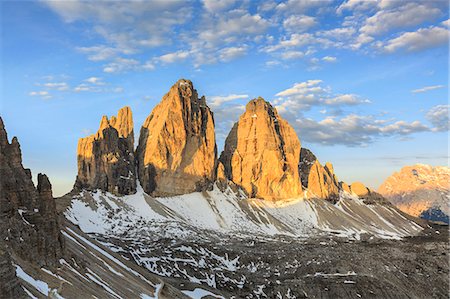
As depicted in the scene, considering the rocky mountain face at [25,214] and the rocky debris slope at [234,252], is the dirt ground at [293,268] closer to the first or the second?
the rocky debris slope at [234,252]

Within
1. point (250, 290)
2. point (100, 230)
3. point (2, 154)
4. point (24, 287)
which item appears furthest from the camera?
point (100, 230)

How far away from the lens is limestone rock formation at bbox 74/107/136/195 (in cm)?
16962

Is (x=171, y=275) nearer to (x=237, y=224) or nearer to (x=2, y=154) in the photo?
(x=2, y=154)

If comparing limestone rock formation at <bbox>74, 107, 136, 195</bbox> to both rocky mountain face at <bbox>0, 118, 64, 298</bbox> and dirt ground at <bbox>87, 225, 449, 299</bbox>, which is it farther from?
rocky mountain face at <bbox>0, 118, 64, 298</bbox>

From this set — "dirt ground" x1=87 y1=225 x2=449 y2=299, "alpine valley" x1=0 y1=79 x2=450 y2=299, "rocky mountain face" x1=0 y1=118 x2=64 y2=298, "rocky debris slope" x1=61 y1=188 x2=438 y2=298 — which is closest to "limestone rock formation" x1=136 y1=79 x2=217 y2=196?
"alpine valley" x1=0 y1=79 x2=450 y2=299

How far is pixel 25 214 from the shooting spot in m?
51.5

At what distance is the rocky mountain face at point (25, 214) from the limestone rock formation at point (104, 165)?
113 m

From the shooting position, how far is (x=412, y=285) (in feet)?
347

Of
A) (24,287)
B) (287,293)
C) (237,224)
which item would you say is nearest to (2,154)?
(24,287)

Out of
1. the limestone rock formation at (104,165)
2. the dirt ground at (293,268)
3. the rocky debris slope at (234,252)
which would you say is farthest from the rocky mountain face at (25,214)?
the limestone rock formation at (104,165)

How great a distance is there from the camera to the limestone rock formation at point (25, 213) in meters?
44.8

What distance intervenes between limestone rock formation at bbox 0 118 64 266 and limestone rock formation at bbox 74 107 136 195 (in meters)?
113

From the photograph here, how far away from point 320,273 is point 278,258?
15.5 m

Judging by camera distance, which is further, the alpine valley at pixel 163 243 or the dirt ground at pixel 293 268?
the dirt ground at pixel 293 268
